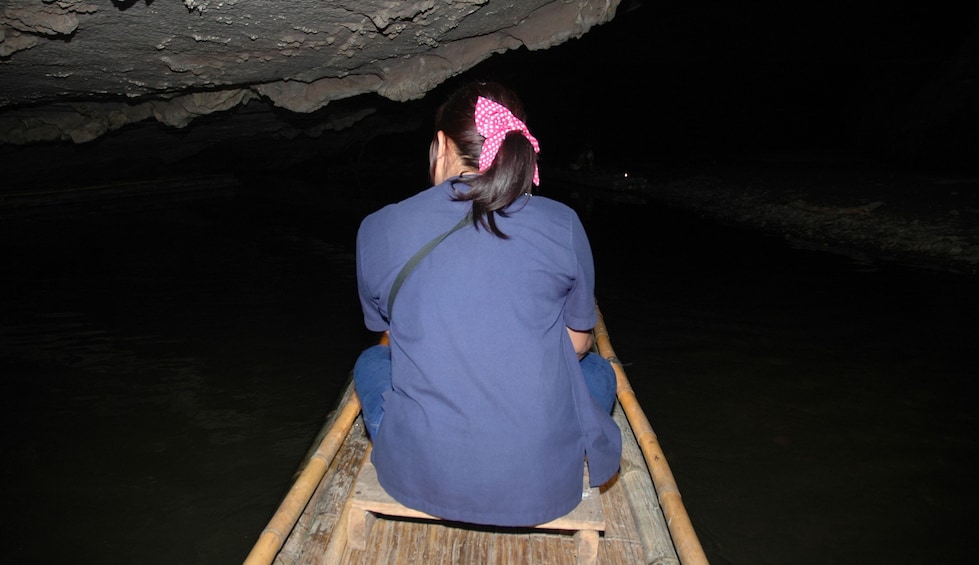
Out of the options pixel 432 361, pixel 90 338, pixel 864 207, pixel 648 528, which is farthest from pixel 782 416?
pixel 864 207

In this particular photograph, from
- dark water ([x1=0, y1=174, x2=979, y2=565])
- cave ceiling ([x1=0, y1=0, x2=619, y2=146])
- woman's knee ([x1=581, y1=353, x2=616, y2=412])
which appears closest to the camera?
woman's knee ([x1=581, y1=353, x2=616, y2=412])

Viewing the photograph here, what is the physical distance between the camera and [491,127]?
5.77 ft

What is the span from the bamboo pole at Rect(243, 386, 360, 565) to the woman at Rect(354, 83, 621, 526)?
0.57m

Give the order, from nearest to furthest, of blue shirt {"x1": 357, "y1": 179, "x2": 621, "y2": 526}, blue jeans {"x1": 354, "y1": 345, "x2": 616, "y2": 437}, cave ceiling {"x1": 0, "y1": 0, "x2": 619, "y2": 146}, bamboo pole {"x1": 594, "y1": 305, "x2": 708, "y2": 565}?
1. blue shirt {"x1": 357, "y1": 179, "x2": 621, "y2": 526}
2. bamboo pole {"x1": 594, "y1": 305, "x2": 708, "y2": 565}
3. blue jeans {"x1": 354, "y1": 345, "x2": 616, "y2": 437}
4. cave ceiling {"x1": 0, "y1": 0, "x2": 619, "y2": 146}

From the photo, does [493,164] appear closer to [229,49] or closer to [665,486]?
[665,486]

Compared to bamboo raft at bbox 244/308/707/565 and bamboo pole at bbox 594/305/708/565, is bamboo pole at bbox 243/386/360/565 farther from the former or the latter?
bamboo pole at bbox 594/305/708/565

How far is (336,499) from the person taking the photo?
258 centimetres

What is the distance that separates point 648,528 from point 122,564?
2.70 metres

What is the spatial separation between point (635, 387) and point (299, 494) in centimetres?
346

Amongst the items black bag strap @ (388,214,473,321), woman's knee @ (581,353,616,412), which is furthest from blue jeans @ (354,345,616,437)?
black bag strap @ (388,214,473,321)

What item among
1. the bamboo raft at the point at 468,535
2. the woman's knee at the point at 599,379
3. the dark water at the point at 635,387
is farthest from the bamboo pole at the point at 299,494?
the woman's knee at the point at 599,379

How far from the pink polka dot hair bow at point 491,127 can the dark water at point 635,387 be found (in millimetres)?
2619

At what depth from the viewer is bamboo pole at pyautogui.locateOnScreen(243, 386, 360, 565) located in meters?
2.06

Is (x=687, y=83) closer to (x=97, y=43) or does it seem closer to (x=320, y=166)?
(x=320, y=166)
